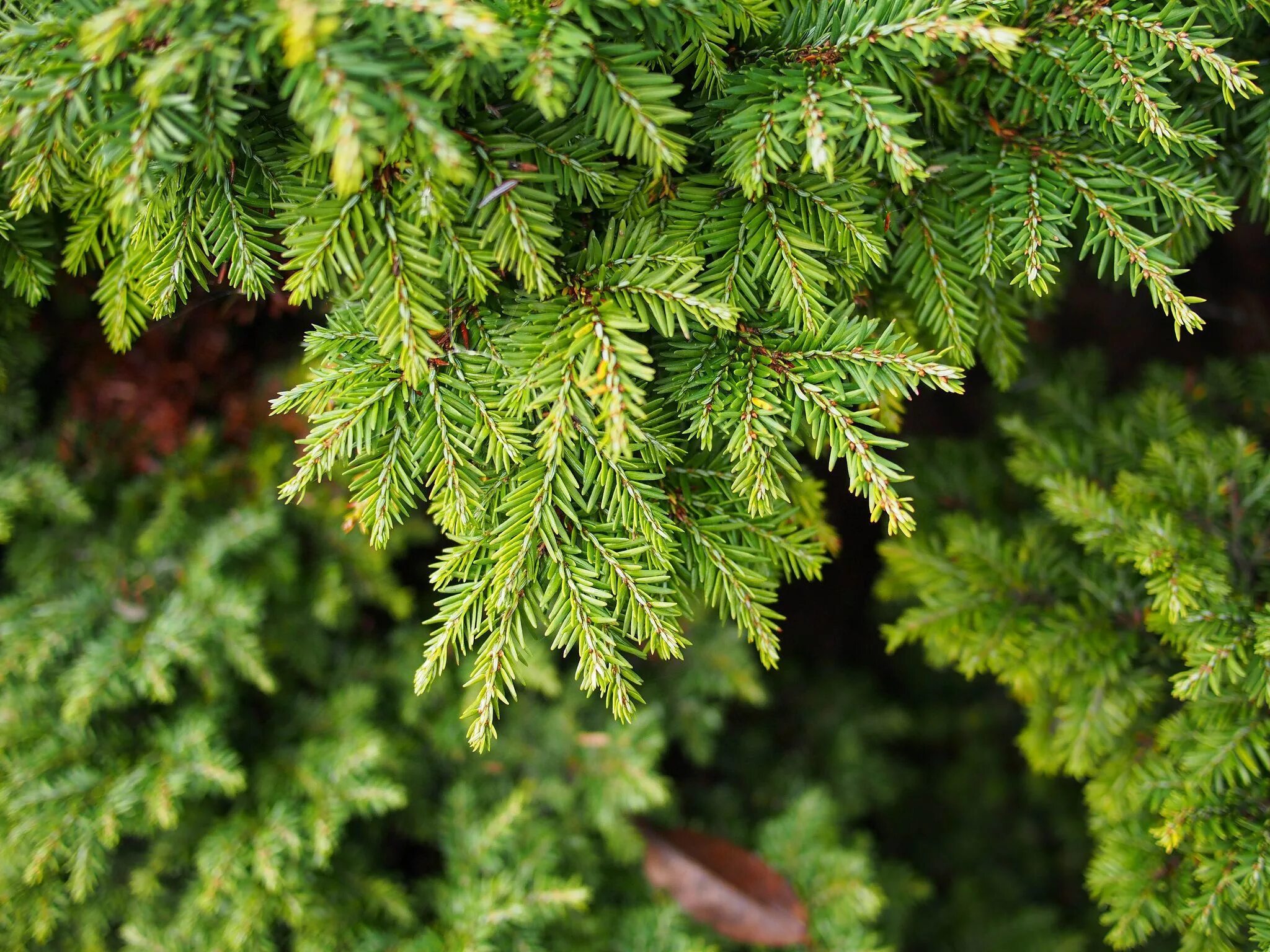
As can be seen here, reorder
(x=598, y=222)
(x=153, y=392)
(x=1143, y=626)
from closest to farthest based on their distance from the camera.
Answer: (x=598, y=222) → (x=1143, y=626) → (x=153, y=392)

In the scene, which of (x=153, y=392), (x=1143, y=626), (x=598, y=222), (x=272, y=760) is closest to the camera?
(x=598, y=222)

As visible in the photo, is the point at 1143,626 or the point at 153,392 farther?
the point at 153,392

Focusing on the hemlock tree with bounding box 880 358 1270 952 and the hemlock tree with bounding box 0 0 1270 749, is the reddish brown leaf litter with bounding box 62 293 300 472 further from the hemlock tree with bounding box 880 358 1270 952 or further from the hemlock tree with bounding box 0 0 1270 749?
the hemlock tree with bounding box 880 358 1270 952

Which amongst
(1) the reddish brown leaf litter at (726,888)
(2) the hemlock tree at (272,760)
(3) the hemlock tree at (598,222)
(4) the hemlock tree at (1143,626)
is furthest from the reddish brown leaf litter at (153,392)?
(4) the hemlock tree at (1143,626)

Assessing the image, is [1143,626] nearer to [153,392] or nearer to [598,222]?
[598,222]

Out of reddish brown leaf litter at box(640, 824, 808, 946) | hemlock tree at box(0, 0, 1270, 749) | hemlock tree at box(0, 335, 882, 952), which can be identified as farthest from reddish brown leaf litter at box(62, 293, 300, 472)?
reddish brown leaf litter at box(640, 824, 808, 946)

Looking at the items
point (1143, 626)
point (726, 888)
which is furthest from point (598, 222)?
point (726, 888)

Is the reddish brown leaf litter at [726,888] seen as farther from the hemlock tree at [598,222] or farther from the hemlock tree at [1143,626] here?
the hemlock tree at [598,222]

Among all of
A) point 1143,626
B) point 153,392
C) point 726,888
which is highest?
point 1143,626

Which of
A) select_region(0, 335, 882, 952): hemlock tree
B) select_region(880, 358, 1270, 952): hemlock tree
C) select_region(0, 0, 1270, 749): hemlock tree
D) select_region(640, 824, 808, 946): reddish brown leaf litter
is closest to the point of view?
select_region(0, 0, 1270, 749): hemlock tree
